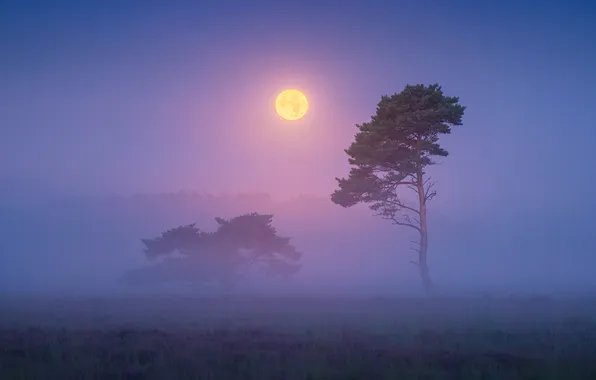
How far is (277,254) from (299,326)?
189 ft

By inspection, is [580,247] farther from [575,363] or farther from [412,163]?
[575,363]

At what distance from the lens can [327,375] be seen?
1210cm

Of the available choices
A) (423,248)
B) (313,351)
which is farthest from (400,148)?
(313,351)

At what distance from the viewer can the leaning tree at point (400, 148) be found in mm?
40594

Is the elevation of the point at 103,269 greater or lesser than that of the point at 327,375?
greater

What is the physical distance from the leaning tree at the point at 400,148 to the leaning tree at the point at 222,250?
99.7 ft

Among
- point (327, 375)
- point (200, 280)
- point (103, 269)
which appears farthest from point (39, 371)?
→ point (103, 269)

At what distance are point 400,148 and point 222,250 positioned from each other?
35.4 metres

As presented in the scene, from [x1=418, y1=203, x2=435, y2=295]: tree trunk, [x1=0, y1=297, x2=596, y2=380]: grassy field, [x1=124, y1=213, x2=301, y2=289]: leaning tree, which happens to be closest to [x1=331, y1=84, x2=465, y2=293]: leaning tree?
[x1=418, y1=203, x2=435, y2=295]: tree trunk

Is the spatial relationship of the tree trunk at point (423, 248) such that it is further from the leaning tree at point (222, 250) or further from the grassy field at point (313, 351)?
the leaning tree at point (222, 250)

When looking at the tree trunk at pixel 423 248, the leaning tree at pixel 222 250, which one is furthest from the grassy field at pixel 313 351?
the leaning tree at pixel 222 250

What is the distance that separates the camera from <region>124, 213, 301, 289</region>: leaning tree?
72.2 meters

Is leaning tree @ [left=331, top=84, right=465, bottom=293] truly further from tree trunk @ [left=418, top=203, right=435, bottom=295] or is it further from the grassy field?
the grassy field

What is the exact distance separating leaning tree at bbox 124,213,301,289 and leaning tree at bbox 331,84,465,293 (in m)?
30.4
